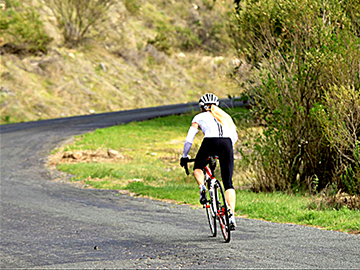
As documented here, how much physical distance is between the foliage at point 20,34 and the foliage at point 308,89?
27.0 meters

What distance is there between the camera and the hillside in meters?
35.9

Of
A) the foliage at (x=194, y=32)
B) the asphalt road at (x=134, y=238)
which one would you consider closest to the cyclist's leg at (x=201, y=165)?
the asphalt road at (x=134, y=238)

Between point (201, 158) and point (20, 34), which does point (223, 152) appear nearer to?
point (201, 158)

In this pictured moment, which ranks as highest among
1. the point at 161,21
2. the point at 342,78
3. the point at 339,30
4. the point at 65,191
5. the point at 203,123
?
the point at 161,21

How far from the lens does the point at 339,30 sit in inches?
521

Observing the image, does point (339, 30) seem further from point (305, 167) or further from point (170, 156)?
point (170, 156)

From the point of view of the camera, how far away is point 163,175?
18969 millimetres

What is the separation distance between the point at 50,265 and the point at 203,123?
116 inches

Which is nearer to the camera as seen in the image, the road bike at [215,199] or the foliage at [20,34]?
the road bike at [215,199]

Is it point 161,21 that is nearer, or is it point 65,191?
point 65,191

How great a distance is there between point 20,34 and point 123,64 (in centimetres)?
981

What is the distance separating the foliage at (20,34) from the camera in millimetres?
38406

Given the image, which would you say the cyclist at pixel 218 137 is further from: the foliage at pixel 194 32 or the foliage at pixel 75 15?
the foliage at pixel 194 32

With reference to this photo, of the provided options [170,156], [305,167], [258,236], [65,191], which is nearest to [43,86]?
[170,156]
